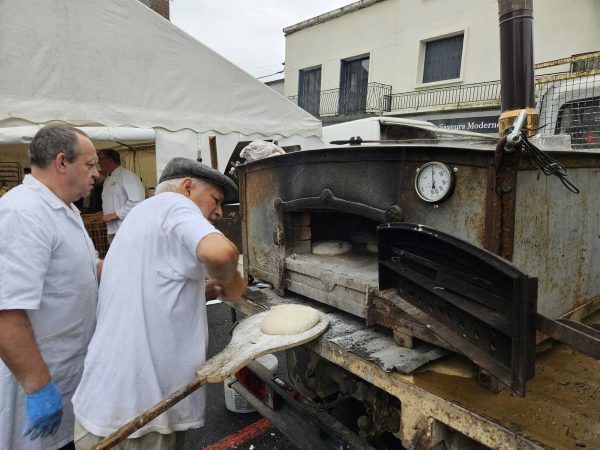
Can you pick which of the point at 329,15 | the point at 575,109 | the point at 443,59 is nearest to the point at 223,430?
the point at 575,109

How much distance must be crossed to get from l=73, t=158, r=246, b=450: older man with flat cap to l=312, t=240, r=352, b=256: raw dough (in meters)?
1.20

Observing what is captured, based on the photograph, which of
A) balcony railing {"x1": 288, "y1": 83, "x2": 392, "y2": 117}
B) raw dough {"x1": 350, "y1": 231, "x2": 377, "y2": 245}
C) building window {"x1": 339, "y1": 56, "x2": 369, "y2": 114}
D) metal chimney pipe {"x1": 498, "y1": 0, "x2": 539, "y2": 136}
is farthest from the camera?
building window {"x1": 339, "y1": 56, "x2": 369, "y2": 114}

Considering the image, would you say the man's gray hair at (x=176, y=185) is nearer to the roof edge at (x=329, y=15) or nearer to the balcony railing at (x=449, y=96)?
the balcony railing at (x=449, y=96)

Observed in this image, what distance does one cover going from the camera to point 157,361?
1.75 meters

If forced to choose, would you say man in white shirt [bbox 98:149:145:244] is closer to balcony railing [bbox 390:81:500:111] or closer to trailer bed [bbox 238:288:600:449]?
trailer bed [bbox 238:288:600:449]

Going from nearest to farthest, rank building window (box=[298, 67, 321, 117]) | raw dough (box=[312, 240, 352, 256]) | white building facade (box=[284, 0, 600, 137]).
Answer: raw dough (box=[312, 240, 352, 256]), white building facade (box=[284, 0, 600, 137]), building window (box=[298, 67, 321, 117])

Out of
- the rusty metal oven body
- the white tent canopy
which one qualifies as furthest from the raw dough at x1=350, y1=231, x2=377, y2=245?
the white tent canopy

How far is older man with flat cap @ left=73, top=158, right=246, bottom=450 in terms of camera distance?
1673mm

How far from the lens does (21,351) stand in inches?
67.0

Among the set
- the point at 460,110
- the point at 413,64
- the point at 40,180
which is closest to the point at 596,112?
the point at 40,180

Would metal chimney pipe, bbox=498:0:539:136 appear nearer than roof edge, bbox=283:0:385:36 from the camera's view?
Yes

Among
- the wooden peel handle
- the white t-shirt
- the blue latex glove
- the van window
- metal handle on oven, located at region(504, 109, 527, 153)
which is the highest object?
the van window

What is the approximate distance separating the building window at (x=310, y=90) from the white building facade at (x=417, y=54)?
5 cm

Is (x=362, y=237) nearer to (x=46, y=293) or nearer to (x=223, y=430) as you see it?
(x=223, y=430)
